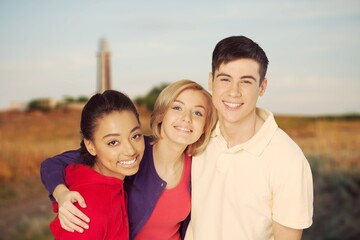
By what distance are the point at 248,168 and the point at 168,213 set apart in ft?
1.28

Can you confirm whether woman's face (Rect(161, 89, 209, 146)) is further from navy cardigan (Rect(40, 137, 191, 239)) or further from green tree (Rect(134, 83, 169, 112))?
green tree (Rect(134, 83, 169, 112))

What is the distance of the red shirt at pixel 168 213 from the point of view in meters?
2.16

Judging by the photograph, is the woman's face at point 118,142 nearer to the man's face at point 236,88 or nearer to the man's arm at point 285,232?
the man's face at point 236,88

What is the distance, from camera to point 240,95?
6.54 ft

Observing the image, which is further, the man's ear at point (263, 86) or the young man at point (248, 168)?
the man's ear at point (263, 86)

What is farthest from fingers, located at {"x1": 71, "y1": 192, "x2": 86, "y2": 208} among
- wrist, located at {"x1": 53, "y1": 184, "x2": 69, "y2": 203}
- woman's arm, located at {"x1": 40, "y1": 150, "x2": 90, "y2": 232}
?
wrist, located at {"x1": 53, "y1": 184, "x2": 69, "y2": 203}

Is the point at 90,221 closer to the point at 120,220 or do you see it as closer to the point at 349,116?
the point at 120,220

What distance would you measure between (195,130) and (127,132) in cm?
33

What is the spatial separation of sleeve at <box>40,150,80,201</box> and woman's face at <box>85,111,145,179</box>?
0.56ft

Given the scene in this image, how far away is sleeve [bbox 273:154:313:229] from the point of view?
1917 mm

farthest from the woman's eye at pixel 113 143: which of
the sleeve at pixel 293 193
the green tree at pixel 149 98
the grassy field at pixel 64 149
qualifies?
the green tree at pixel 149 98

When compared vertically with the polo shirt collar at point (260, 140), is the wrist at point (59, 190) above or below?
below

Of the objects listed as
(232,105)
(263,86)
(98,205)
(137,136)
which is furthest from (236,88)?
(98,205)

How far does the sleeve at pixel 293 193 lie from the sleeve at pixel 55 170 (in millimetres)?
797
